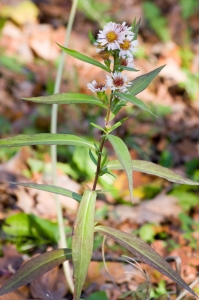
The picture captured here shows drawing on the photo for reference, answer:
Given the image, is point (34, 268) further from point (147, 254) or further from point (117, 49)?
point (117, 49)

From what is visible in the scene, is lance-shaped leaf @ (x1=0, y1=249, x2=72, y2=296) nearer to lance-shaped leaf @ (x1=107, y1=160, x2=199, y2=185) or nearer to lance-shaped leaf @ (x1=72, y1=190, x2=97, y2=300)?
lance-shaped leaf @ (x1=72, y1=190, x2=97, y2=300)

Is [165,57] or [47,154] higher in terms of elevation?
[165,57]

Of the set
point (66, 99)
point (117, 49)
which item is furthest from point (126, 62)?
point (66, 99)

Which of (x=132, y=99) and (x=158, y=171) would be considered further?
(x=158, y=171)

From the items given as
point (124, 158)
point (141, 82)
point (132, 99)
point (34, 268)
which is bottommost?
point (34, 268)

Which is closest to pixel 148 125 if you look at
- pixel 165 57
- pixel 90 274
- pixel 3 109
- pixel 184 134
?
pixel 184 134

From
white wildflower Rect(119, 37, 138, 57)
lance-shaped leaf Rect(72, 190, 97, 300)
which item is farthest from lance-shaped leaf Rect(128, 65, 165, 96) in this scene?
lance-shaped leaf Rect(72, 190, 97, 300)

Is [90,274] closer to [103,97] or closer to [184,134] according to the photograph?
[103,97]
